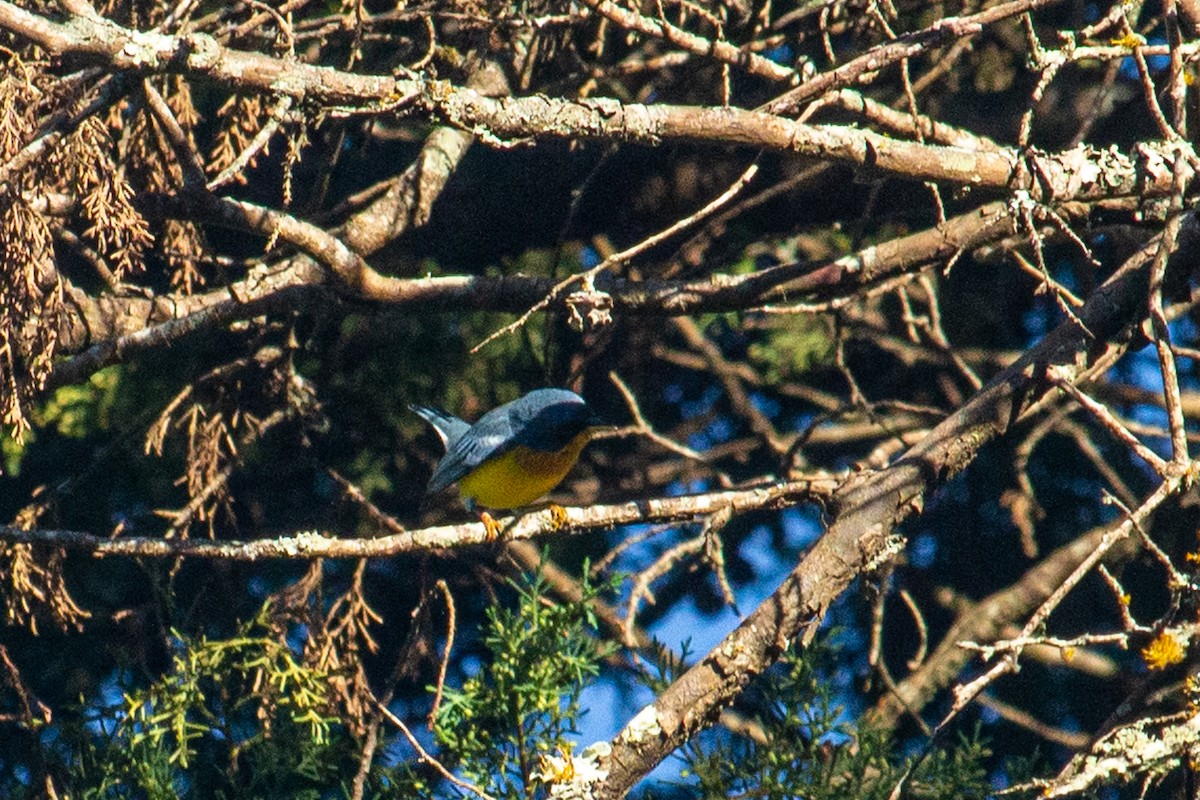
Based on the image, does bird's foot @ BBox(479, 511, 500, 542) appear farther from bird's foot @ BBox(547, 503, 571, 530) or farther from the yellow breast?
the yellow breast

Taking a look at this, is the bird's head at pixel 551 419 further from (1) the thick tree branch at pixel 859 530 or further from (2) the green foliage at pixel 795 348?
(1) the thick tree branch at pixel 859 530

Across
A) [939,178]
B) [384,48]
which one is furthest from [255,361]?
[939,178]

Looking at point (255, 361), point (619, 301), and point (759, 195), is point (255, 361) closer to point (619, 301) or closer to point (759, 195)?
point (619, 301)

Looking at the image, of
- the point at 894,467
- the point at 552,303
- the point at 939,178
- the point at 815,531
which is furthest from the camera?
the point at 815,531

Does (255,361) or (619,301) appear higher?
(619,301)

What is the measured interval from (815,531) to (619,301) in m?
1.62

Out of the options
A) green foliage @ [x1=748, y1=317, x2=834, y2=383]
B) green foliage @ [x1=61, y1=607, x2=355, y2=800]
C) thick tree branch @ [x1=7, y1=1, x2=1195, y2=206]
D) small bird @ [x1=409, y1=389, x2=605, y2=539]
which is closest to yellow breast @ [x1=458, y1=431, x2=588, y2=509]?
small bird @ [x1=409, y1=389, x2=605, y2=539]

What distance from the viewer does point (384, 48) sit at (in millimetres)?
5168

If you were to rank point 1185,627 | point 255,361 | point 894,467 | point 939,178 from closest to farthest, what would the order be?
1. point 1185,627
2. point 939,178
3. point 894,467
4. point 255,361

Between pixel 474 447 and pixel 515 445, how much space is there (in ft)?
0.66

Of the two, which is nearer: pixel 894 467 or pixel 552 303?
pixel 894 467

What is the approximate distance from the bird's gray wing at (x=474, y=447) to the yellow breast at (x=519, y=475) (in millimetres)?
82

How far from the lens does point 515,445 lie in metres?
4.64

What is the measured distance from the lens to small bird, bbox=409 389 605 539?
4523 mm
